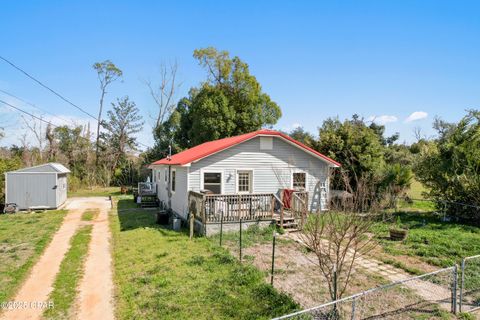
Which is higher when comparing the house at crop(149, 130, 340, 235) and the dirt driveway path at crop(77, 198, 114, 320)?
the house at crop(149, 130, 340, 235)

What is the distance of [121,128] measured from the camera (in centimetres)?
3928

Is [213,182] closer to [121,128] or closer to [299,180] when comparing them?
[299,180]

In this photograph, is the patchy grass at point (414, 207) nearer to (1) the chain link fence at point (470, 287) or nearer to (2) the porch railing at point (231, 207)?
(2) the porch railing at point (231, 207)

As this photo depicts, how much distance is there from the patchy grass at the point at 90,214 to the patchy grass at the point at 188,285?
6.64 meters

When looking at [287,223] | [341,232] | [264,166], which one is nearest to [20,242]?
[287,223]

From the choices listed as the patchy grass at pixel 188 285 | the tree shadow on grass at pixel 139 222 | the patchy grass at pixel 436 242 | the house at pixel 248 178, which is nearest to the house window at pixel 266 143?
the house at pixel 248 178

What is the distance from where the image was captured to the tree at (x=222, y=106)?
2936 centimetres

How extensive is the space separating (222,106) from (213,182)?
16.8 meters

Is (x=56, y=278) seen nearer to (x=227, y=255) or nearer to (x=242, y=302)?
(x=227, y=255)

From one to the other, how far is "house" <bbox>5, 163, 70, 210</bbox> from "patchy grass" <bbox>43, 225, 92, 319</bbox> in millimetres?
8788

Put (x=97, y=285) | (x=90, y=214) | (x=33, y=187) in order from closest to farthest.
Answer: (x=97, y=285) → (x=90, y=214) → (x=33, y=187)

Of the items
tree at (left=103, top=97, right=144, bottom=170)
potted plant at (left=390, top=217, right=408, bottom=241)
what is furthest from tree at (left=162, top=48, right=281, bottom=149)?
potted plant at (left=390, top=217, right=408, bottom=241)

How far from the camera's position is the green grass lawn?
7.26m

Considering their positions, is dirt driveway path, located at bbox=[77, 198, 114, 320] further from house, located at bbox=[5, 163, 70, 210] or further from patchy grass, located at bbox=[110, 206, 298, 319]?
house, located at bbox=[5, 163, 70, 210]
